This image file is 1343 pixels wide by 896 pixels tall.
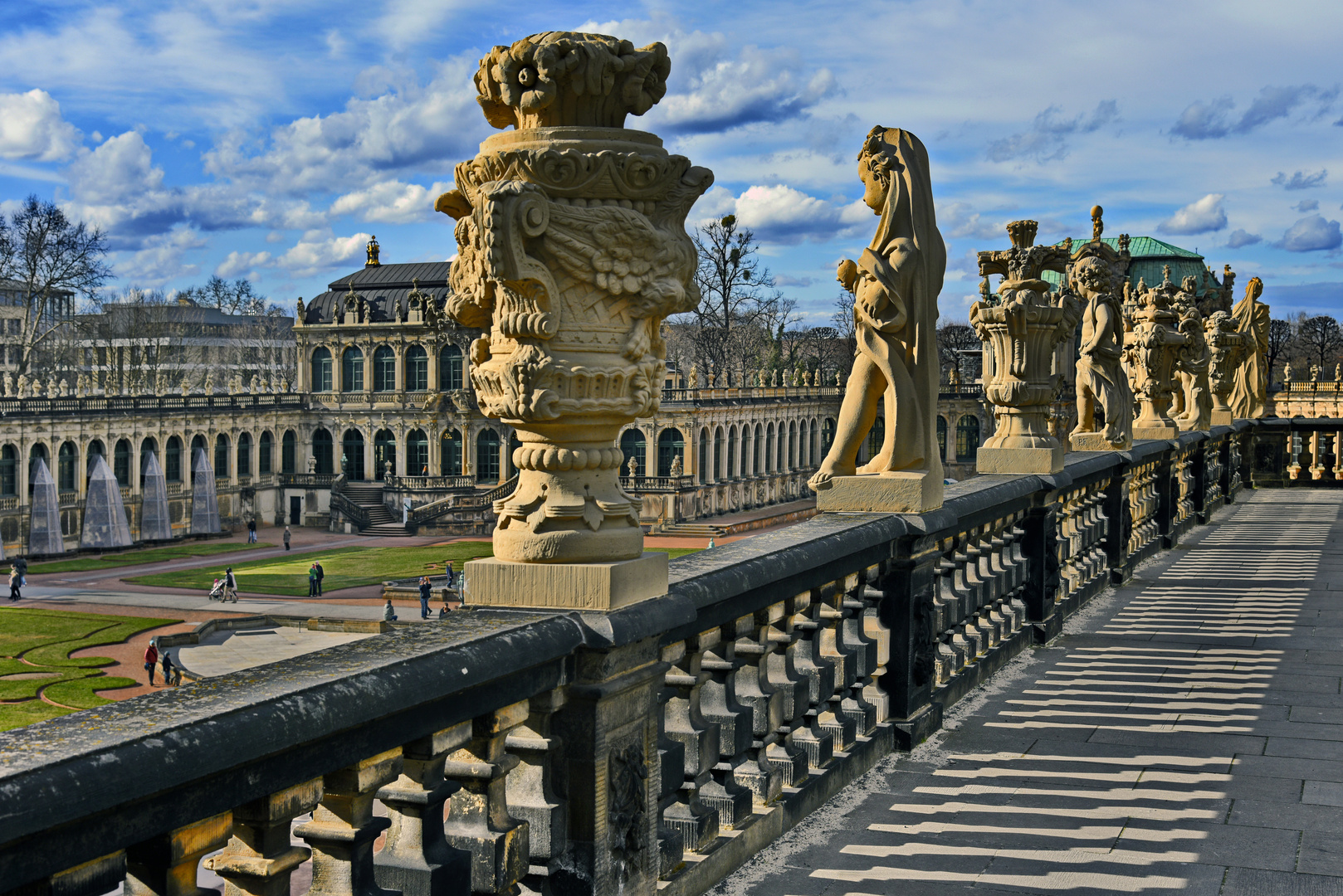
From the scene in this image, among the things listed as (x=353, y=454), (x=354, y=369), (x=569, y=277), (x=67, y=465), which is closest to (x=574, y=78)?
(x=569, y=277)

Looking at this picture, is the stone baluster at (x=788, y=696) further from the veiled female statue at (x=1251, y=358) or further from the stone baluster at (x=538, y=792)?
the veiled female statue at (x=1251, y=358)

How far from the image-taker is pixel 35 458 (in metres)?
55.2

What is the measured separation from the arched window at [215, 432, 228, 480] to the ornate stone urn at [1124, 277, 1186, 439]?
59108 mm

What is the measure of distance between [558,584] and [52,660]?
106ft

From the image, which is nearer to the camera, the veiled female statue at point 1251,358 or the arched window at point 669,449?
the veiled female statue at point 1251,358

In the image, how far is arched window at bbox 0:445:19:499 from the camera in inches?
2112

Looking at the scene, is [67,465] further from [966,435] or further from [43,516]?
[966,435]

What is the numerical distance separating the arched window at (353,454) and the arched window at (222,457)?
7.00 meters

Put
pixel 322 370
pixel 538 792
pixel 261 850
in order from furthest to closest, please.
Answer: pixel 322 370, pixel 538 792, pixel 261 850

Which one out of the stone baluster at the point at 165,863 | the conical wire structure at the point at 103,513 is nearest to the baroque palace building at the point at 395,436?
→ the conical wire structure at the point at 103,513

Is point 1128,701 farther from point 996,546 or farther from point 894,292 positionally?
point 894,292

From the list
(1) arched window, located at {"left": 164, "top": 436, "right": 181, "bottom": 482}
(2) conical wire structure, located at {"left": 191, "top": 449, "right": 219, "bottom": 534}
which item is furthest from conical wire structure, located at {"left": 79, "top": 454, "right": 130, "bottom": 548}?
(2) conical wire structure, located at {"left": 191, "top": 449, "right": 219, "bottom": 534}

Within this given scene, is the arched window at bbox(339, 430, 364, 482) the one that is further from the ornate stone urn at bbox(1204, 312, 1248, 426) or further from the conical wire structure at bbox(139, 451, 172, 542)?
the ornate stone urn at bbox(1204, 312, 1248, 426)

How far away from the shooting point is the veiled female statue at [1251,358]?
22531 millimetres
